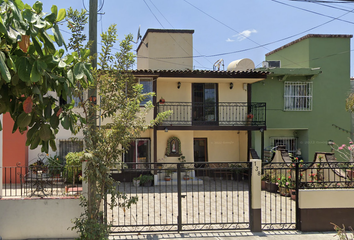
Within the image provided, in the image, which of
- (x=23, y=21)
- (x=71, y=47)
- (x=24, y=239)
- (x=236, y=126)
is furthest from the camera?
(x=236, y=126)

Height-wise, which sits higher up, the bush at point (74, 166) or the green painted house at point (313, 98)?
the green painted house at point (313, 98)

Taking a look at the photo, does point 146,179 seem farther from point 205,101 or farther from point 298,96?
point 298,96

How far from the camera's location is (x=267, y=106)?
51.7 ft

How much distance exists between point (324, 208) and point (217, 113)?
879 cm

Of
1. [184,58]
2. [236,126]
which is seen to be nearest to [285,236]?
[236,126]

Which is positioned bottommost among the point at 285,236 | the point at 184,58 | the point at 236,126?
the point at 285,236

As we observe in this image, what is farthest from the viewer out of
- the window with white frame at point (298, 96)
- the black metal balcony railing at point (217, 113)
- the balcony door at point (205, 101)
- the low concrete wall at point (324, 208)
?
the window with white frame at point (298, 96)

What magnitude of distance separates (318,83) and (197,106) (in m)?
A: 6.80

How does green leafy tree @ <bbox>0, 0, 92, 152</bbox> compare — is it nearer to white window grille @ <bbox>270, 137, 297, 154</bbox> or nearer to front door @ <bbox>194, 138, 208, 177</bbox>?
front door @ <bbox>194, 138, 208, 177</bbox>

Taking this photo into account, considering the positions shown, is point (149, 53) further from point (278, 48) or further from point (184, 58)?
point (278, 48)

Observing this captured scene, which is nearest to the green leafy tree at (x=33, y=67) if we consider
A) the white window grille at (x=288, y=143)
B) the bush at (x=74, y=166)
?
the bush at (x=74, y=166)

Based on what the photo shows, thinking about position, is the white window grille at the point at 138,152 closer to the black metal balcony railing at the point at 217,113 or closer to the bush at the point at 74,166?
the black metal balcony railing at the point at 217,113

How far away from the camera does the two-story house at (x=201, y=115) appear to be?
14.0 meters

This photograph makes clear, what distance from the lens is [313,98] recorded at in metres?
15.9
